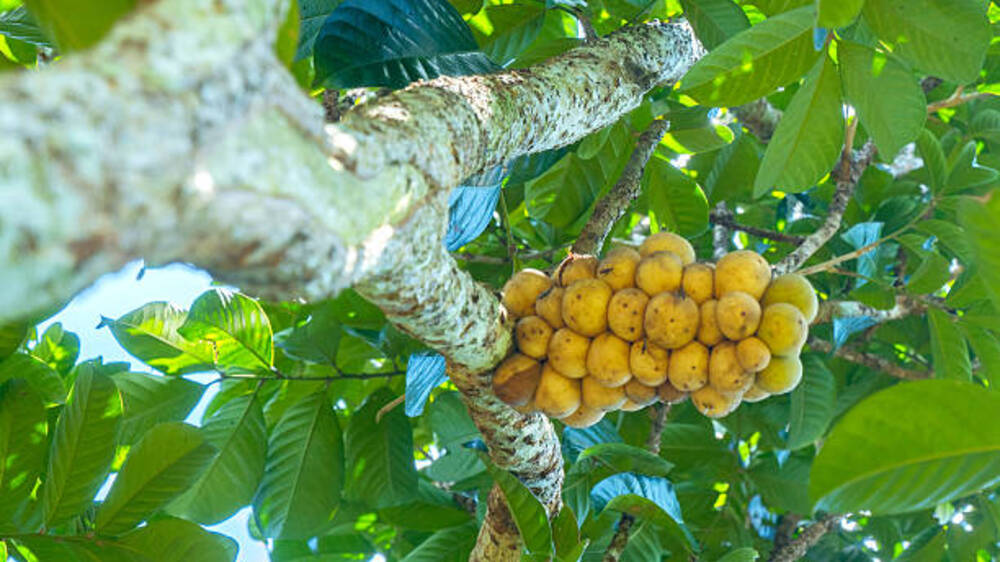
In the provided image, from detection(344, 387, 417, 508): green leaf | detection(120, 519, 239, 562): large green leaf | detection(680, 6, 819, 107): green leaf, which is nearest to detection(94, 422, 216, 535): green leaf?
detection(120, 519, 239, 562): large green leaf

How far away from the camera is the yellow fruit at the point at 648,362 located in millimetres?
1262

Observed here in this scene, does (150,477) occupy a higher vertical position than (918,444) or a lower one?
lower

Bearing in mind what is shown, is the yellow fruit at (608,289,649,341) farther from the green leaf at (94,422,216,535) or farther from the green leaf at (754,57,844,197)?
the green leaf at (94,422,216,535)

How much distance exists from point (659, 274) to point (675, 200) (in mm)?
1136

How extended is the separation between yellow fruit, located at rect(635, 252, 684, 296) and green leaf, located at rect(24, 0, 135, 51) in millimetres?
798

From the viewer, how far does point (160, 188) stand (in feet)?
1.86

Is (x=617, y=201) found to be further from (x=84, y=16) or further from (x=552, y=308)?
(x=84, y=16)

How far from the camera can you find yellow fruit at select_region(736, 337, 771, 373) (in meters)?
1.23

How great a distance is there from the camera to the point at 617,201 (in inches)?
71.7

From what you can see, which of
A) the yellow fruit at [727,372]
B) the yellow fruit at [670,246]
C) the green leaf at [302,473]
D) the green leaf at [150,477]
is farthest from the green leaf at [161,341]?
the yellow fruit at [727,372]

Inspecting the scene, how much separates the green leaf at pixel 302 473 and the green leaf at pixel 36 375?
50 cm

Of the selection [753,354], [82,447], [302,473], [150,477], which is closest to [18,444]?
[82,447]

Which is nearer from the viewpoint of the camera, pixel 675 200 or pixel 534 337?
pixel 534 337

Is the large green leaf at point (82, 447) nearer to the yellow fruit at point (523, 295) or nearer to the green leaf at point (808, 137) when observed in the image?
the yellow fruit at point (523, 295)
